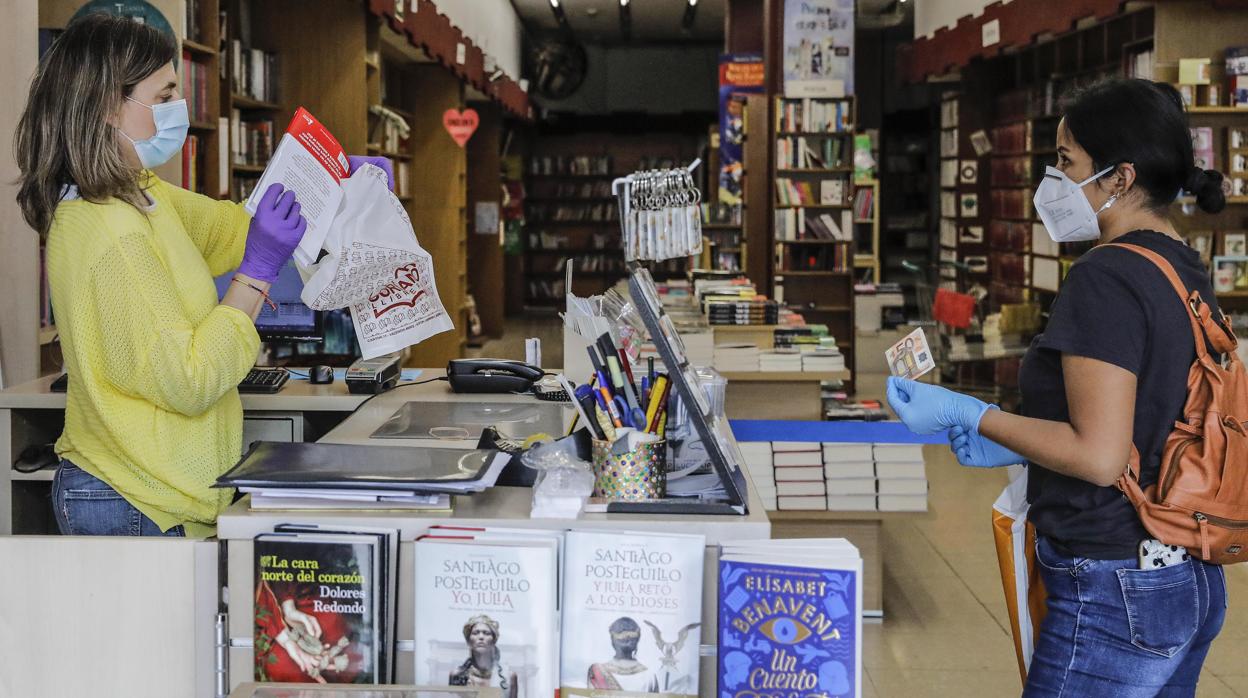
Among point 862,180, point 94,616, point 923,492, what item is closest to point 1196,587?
point 94,616

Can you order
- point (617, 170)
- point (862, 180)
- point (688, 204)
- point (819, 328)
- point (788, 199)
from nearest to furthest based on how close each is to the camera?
point (688, 204), point (819, 328), point (788, 199), point (862, 180), point (617, 170)

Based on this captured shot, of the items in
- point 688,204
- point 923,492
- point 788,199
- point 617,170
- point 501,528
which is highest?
point 617,170

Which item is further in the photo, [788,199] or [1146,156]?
[788,199]

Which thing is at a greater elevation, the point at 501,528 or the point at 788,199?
the point at 788,199

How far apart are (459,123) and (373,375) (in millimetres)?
7600

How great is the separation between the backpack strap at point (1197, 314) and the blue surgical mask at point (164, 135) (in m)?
1.54

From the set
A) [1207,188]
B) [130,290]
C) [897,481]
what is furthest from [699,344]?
[130,290]

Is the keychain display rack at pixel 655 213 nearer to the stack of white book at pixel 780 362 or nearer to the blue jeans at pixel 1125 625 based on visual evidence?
the blue jeans at pixel 1125 625

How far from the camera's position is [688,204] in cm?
219

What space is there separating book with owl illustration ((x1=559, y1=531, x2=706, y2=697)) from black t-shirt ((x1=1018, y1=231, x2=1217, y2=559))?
593mm

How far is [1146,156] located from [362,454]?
1250mm

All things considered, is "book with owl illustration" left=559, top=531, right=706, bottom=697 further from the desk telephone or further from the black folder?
the desk telephone

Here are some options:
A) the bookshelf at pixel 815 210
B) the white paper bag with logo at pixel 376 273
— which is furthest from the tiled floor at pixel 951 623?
the bookshelf at pixel 815 210

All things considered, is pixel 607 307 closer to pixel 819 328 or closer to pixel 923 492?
pixel 923 492
